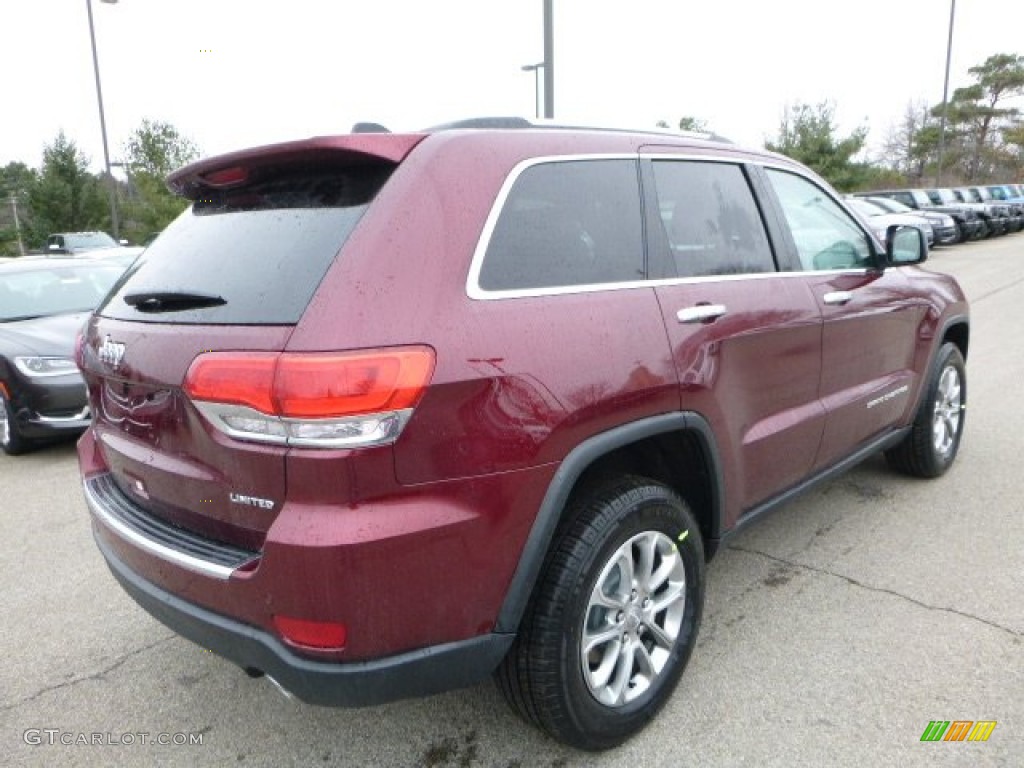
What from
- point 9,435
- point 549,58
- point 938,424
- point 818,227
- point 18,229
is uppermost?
point 549,58

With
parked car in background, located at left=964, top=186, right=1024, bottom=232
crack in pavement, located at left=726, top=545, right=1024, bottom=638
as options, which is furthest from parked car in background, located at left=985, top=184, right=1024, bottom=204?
crack in pavement, located at left=726, top=545, right=1024, bottom=638

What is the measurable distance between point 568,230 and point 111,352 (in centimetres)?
142

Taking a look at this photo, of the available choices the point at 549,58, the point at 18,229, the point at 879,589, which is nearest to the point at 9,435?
the point at 879,589

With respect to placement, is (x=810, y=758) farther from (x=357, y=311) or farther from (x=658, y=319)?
(x=357, y=311)

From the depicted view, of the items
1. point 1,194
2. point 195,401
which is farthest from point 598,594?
point 1,194

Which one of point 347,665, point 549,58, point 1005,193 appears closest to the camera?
point 347,665

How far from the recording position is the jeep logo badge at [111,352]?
88.4 inches

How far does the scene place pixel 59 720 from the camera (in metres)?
2.61

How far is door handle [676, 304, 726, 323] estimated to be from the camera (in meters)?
2.45

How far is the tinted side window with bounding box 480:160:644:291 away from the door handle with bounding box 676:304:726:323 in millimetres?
189

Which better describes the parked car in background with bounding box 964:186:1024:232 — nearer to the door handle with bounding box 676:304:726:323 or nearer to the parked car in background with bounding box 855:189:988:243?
the parked car in background with bounding box 855:189:988:243

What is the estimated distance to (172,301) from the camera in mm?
2170

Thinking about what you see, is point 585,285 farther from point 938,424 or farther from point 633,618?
point 938,424

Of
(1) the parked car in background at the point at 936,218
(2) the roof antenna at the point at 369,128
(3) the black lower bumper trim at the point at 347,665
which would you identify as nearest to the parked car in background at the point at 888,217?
(1) the parked car in background at the point at 936,218
